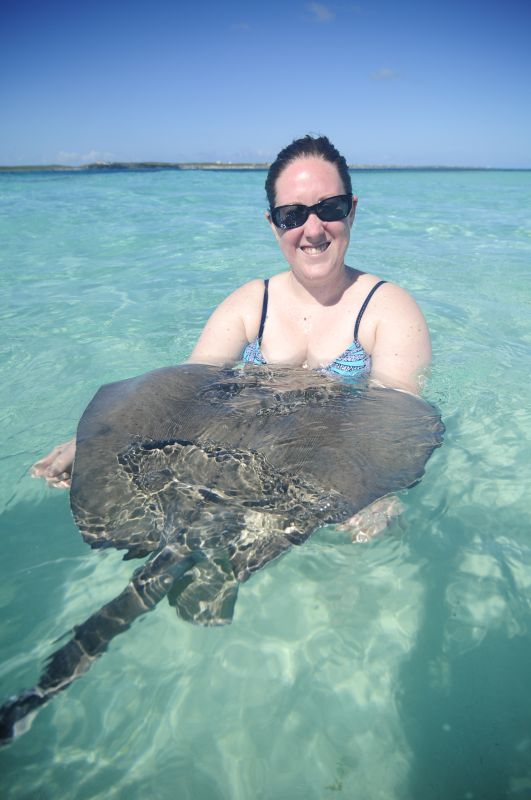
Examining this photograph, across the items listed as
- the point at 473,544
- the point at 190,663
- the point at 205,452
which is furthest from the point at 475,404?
the point at 190,663

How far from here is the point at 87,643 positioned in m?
1.61

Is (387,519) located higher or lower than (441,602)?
higher

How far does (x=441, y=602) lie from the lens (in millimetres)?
2342

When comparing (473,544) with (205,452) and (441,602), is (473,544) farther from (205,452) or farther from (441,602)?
(205,452)

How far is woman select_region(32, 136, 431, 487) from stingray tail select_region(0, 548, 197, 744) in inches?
80.5

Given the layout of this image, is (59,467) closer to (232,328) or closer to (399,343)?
(232,328)

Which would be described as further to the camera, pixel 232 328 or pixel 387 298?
pixel 232 328

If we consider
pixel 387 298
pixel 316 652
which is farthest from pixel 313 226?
pixel 316 652

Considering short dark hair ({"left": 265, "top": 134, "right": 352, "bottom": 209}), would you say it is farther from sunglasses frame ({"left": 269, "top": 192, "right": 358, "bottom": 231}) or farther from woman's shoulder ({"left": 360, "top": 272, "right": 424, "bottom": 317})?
woman's shoulder ({"left": 360, "top": 272, "right": 424, "bottom": 317})

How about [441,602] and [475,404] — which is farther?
[475,404]

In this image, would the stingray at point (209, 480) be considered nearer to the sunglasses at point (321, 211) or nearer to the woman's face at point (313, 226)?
the woman's face at point (313, 226)

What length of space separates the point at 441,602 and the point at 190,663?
127 cm

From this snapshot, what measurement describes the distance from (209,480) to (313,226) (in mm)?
2057

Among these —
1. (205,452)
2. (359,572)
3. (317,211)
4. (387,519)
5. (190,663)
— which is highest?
(317,211)
